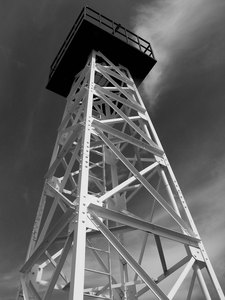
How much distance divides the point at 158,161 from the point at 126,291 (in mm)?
3591

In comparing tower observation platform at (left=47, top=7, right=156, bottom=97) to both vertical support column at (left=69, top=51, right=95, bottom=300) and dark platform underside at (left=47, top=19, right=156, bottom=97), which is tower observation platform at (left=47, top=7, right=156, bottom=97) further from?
vertical support column at (left=69, top=51, right=95, bottom=300)

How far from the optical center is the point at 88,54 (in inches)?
481

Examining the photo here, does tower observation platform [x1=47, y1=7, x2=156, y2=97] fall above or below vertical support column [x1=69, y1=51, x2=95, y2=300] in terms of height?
above

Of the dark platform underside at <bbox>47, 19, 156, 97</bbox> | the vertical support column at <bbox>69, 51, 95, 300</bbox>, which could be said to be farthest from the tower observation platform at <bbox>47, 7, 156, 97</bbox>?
the vertical support column at <bbox>69, 51, 95, 300</bbox>

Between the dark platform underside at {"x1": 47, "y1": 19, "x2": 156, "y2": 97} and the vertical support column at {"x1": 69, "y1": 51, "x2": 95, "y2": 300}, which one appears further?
the dark platform underside at {"x1": 47, "y1": 19, "x2": 156, "y2": 97}

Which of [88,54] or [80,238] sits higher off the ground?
[88,54]

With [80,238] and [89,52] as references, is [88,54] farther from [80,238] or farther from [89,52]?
[80,238]

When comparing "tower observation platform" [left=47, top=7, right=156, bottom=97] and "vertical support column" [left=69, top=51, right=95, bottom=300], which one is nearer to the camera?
"vertical support column" [left=69, top=51, right=95, bottom=300]

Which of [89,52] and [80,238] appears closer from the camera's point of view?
[80,238]

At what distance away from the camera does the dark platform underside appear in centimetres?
1192

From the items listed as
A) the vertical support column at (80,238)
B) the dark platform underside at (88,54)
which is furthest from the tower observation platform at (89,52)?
the vertical support column at (80,238)

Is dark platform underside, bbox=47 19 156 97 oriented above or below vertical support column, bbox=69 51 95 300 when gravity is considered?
above

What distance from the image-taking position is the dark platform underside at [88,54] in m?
11.9

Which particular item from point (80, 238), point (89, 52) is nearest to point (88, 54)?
point (89, 52)
